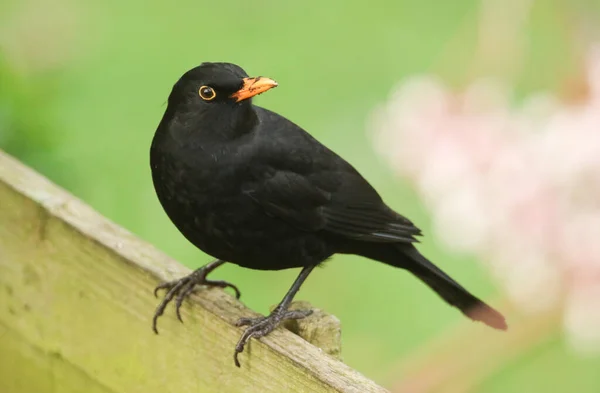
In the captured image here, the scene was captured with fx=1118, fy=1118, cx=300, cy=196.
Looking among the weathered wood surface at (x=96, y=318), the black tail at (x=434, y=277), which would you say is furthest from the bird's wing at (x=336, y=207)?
the weathered wood surface at (x=96, y=318)

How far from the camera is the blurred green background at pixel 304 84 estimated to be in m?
3.69

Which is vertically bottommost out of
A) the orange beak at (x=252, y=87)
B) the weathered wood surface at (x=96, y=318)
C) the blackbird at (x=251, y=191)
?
the weathered wood surface at (x=96, y=318)

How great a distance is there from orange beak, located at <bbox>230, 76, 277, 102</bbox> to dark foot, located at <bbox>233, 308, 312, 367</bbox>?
0.47 metres

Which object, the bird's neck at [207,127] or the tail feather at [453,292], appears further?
the tail feather at [453,292]

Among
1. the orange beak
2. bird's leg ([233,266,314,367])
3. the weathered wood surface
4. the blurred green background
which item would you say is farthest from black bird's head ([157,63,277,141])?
the blurred green background

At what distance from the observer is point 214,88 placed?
8.03 ft

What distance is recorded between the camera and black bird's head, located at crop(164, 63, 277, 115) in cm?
241

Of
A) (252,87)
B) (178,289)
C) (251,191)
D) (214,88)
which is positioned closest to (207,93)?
(214,88)

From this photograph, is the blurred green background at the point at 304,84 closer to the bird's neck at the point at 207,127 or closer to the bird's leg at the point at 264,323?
the bird's neck at the point at 207,127

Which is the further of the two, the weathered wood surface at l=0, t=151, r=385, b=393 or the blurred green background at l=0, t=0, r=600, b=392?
the blurred green background at l=0, t=0, r=600, b=392

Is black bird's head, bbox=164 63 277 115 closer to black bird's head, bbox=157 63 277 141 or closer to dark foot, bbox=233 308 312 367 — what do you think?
Answer: black bird's head, bbox=157 63 277 141

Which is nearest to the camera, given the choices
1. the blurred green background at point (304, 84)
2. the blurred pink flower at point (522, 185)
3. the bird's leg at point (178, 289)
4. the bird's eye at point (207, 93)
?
the bird's leg at point (178, 289)

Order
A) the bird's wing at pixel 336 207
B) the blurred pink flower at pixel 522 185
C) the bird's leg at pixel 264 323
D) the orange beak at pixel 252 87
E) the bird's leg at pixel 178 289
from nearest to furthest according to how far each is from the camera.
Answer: the bird's leg at pixel 264 323
the bird's leg at pixel 178 289
the orange beak at pixel 252 87
the bird's wing at pixel 336 207
the blurred pink flower at pixel 522 185

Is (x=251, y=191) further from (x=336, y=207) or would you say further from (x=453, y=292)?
(x=453, y=292)
